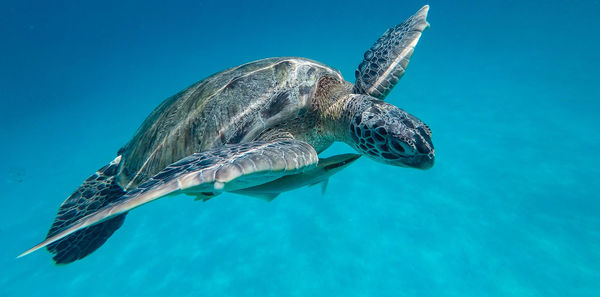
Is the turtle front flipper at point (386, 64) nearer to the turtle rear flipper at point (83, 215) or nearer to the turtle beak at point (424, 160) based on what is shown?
the turtle beak at point (424, 160)

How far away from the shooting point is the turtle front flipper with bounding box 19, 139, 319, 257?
1.23 meters

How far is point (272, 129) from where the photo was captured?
254 centimetres

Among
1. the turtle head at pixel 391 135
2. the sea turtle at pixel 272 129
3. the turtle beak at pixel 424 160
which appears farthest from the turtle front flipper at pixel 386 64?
the turtle beak at pixel 424 160

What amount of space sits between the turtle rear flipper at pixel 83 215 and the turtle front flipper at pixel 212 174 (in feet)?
4.15

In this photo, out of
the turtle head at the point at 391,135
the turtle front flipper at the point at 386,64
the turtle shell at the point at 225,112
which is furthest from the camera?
the turtle front flipper at the point at 386,64

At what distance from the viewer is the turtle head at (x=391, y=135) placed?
1920mm

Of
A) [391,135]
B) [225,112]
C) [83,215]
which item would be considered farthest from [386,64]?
[83,215]

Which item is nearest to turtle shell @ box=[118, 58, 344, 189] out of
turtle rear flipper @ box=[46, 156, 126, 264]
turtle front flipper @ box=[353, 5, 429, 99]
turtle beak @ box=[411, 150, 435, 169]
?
turtle rear flipper @ box=[46, 156, 126, 264]

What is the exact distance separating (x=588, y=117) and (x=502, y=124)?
3.44 metres

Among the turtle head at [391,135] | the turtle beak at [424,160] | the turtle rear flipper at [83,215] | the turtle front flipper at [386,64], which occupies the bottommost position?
the turtle rear flipper at [83,215]

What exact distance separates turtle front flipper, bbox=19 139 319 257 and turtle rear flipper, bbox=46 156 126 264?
1.26 m

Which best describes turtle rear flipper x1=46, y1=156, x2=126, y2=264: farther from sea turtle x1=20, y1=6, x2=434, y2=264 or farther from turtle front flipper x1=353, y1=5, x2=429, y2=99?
turtle front flipper x1=353, y1=5, x2=429, y2=99

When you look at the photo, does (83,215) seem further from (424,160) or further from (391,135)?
(424,160)

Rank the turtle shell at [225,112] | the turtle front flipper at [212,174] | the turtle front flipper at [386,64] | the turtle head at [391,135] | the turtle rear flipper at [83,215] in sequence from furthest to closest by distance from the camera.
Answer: the turtle front flipper at [386,64] < the turtle rear flipper at [83,215] < the turtle shell at [225,112] < the turtle head at [391,135] < the turtle front flipper at [212,174]
